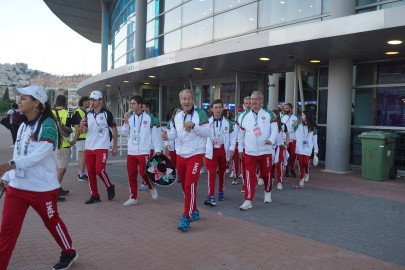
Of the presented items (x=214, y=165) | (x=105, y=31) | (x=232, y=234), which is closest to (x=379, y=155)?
(x=214, y=165)

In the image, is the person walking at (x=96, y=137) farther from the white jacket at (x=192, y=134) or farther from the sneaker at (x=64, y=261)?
the sneaker at (x=64, y=261)

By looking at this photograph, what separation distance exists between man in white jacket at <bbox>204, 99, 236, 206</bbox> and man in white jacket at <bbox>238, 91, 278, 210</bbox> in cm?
53

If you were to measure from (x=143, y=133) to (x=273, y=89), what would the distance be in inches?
408

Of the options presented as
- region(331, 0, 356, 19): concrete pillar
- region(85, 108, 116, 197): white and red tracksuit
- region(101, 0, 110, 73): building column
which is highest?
region(101, 0, 110, 73): building column

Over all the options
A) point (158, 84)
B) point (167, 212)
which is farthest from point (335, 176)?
point (158, 84)

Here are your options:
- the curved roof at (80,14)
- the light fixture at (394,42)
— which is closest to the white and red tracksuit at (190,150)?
the light fixture at (394,42)

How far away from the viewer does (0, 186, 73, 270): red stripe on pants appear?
362 centimetres

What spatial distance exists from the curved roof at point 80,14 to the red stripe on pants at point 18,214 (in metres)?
35.6

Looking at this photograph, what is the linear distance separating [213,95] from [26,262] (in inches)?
598

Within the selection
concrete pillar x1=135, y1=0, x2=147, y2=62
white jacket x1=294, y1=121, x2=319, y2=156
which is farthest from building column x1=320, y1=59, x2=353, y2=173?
concrete pillar x1=135, y1=0, x2=147, y2=62

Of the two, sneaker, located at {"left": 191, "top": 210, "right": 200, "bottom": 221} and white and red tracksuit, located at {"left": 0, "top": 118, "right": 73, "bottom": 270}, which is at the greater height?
white and red tracksuit, located at {"left": 0, "top": 118, "right": 73, "bottom": 270}

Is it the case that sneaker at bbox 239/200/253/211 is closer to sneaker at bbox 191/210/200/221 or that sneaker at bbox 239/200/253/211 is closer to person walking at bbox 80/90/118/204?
sneaker at bbox 191/210/200/221

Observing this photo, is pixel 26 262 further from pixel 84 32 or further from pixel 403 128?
pixel 84 32

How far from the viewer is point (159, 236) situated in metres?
5.49
